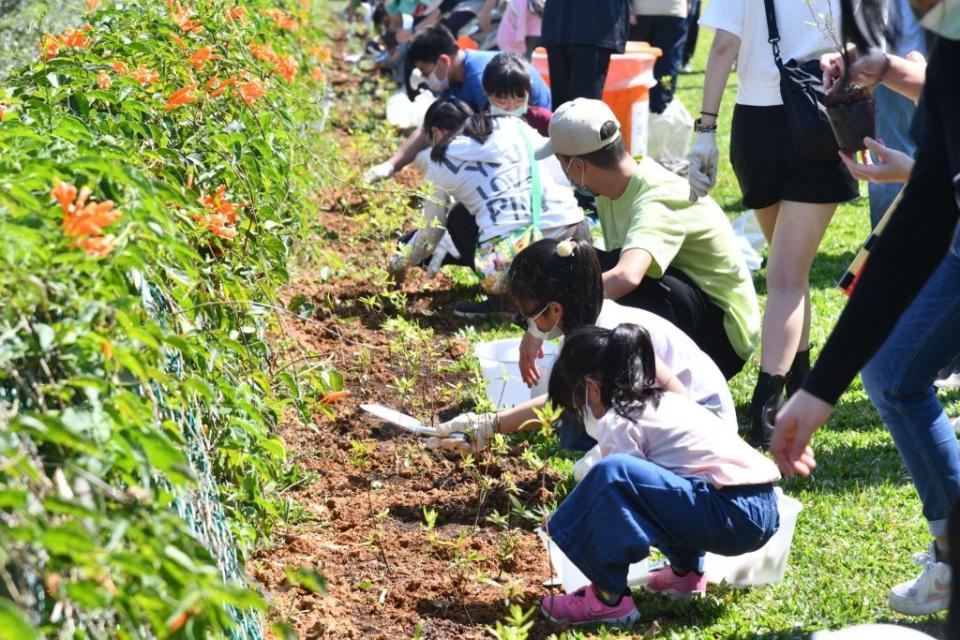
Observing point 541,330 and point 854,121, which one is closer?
point 854,121

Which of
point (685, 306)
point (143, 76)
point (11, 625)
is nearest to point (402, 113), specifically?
point (685, 306)

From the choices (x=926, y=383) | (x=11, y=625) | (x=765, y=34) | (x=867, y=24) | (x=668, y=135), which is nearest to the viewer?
(x=11, y=625)

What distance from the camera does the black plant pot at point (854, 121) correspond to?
132 inches

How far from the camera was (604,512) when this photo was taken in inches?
115

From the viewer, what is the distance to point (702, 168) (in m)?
4.15

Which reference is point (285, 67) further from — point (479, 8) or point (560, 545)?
point (479, 8)

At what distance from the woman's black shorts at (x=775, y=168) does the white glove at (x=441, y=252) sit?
1761mm

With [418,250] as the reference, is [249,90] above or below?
above

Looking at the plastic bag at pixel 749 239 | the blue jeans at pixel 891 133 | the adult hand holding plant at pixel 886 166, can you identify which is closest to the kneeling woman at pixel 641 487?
the adult hand holding plant at pixel 886 166

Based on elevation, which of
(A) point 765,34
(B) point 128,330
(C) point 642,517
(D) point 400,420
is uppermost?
(B) point 128,330

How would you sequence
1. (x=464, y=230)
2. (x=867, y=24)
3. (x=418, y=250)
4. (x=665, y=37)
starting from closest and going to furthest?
1. (x=867, y=24)
2. (x=464, y=230)
3. (x=418, y=250)
4. (x=665, y=37)

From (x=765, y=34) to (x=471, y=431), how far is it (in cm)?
168

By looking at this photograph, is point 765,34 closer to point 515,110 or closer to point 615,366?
point 615,366

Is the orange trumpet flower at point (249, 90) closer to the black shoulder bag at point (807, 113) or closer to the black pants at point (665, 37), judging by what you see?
the black shoulder bag at point (807, 113)
